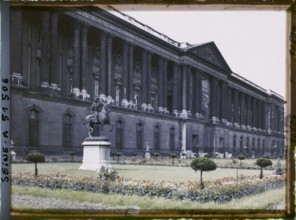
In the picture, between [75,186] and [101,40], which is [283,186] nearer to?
[75,186]

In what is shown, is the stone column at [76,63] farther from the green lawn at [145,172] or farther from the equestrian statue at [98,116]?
the green lawn at [145,172]

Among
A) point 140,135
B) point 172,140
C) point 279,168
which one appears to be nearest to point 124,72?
point 140,135

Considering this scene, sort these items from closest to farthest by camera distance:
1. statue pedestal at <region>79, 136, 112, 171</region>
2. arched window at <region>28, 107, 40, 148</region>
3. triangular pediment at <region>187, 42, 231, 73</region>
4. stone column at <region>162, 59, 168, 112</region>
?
statue pedestal at <region>79, 136, 112, 171</region>
arched window at <region>28, 107, 40, 148</region>
triangular pediment at <region>187, 42, 231, 73</region>
stone column at <region>162, 59, 168, 112</region>

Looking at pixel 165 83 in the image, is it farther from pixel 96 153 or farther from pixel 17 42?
pixel 17 42

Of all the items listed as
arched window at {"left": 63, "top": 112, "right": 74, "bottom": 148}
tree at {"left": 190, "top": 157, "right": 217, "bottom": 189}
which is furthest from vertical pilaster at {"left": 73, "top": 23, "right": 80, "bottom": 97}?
tree at {"left": 190, "top": 157, "right": 217, "bottom": 189}

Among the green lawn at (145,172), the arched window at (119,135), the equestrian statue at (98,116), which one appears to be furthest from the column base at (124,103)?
the green lawn at (145,172)

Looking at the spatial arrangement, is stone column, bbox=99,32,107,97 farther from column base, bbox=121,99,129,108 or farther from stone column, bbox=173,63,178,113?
stone column, bbox=173,63,178,113
